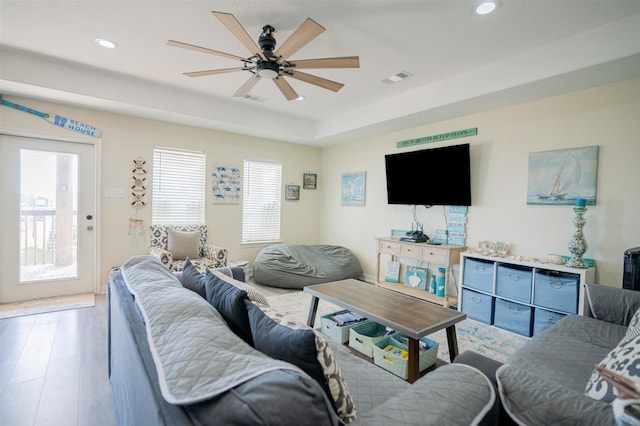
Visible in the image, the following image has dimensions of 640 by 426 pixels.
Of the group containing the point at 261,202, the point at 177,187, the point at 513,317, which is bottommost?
the point at 513,317

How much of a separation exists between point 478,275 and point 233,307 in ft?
10.2

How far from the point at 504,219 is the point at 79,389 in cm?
427

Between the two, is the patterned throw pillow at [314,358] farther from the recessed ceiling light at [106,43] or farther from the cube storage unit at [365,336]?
the recessed ceiling light at [106,43]

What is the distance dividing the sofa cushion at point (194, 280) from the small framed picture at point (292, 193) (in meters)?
3.97

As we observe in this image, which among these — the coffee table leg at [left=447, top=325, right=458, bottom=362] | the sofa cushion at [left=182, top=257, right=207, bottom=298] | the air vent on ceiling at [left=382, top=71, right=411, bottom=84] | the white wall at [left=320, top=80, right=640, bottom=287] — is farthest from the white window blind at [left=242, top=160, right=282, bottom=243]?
the coffee table leg at [left=447, top=325, right=458, bottom=362]

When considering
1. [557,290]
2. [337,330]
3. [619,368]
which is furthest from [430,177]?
[619,368]

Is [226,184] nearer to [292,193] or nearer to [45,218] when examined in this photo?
[292,193]

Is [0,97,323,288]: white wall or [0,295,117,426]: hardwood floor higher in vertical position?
[0,97,323,288]: white wall

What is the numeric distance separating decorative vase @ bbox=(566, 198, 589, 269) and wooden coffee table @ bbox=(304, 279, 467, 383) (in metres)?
1.44

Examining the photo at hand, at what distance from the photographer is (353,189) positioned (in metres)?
5.45

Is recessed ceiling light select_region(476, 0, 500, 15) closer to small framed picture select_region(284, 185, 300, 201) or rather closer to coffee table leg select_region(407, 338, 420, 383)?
coffee table leg select_region(407, 338, 420, 383)

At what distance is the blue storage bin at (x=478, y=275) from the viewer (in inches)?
129

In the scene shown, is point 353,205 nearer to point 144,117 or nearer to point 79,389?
point 144,117

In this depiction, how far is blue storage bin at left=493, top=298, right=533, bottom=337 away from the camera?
2.96 meters
